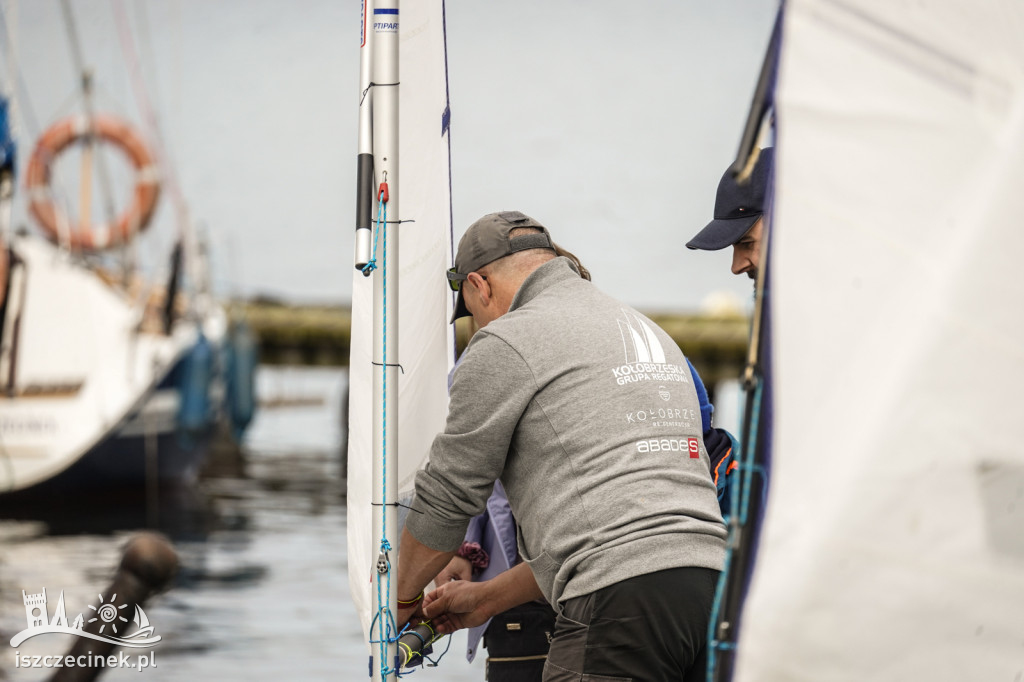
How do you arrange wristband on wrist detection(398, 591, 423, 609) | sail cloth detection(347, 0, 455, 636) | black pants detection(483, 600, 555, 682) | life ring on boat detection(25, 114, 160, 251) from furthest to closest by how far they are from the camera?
life ring on boat detection(25, 114, 160, 251) → black pants detection(483, 600, 555, 682) → sail cloth detection(347, 0, 455, 636) → wristband on wrist detection(398, 591, 423, 609)

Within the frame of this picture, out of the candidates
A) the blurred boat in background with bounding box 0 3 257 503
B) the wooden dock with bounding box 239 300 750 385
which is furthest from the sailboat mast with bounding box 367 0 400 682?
the wooden dock with bounding box 239 300 750 385

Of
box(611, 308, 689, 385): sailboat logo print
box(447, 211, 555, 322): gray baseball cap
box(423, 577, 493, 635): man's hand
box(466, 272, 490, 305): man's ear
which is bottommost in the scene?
box(423, 577, 493, 635): man's hand

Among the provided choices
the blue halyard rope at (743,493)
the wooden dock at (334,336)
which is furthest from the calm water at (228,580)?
the wooden dock at (334,336)

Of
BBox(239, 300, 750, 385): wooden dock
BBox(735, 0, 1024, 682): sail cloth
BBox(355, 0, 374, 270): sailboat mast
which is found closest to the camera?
BBox(735, 0, 1024, 682): sail cloth

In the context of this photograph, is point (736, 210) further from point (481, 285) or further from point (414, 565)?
point (414, 565)

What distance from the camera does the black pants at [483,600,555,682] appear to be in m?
3.15

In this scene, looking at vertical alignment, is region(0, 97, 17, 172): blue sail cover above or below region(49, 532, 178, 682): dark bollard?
above

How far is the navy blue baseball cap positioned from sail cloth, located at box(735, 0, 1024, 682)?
1.50m

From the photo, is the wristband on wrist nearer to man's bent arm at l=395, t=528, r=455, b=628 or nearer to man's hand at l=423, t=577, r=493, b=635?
man's bent arm at l=395, t=528, r=455, b=628

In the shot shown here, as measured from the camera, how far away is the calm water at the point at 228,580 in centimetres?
898

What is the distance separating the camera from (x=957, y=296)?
4.41ft

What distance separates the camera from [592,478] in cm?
235

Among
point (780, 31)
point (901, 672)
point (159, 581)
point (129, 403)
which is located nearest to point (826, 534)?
point (901, 672)

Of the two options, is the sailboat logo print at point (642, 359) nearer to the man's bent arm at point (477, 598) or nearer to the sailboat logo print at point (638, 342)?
the sailboat logo print at point (638, 342)
